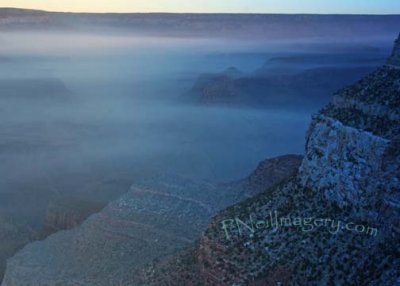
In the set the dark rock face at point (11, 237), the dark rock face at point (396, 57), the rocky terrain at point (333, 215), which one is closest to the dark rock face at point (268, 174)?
the rocky terrain at point (333, 215)

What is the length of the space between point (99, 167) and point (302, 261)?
74934mm

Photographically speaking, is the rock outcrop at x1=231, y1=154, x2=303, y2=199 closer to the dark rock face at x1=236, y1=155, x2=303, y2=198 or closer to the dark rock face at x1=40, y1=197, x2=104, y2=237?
the dark rock face at x1=236, y1=155, x2=303, y2=198

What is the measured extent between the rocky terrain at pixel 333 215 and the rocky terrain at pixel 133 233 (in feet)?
27.3

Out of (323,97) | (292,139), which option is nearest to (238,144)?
(292,139)

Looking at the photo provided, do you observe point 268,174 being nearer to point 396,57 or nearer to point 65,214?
point 65,214

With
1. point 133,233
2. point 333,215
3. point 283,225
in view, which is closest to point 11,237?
point 133,233

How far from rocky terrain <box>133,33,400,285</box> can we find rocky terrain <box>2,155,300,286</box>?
27.3ft

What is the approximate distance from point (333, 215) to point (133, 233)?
1664 centimetres

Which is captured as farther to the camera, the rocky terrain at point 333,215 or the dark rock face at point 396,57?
the dark rock face at point 396,57

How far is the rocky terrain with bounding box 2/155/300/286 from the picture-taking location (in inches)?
1549

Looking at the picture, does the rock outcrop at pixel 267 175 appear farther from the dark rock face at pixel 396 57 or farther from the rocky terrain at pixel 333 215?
the dark rock face at pixel 396 57

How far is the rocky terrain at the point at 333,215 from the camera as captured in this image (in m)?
25.4

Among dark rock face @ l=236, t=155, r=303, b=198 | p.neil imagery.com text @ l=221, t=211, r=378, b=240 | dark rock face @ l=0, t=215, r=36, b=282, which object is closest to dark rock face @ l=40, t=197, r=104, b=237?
dark rock face @ l=0, t=215, r=36, b=282

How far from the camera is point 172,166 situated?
92875mm
